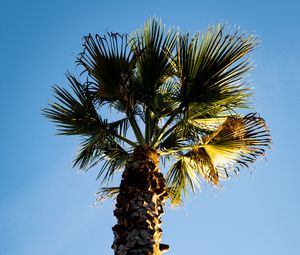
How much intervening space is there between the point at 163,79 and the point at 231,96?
1411 mm

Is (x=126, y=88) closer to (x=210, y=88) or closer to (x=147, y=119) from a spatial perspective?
(x=147, y=119)

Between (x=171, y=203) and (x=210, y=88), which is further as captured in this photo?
(x=171, y=203)

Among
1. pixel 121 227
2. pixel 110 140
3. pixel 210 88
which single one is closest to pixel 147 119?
→ pixel 110 140

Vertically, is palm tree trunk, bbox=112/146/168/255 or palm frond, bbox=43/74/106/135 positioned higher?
palm frond, bbox=43/74/106/135

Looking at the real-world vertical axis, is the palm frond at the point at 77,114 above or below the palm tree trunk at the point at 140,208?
above

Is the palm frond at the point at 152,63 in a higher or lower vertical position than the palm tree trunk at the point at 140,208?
higher

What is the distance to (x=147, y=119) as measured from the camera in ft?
22.7

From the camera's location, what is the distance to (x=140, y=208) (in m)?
5.05

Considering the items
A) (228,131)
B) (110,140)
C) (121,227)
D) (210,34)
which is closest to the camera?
(121,227)

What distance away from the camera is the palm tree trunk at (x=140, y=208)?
472cm

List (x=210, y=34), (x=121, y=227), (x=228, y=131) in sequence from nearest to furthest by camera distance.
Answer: (x=121, y=227) → (x=210, y=34) → (x=228, y=131)

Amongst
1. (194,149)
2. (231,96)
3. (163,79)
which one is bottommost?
(194,149)

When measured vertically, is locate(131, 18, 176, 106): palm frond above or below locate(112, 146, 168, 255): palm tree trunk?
above

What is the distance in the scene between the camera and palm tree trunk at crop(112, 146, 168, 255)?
4723 millimetres
